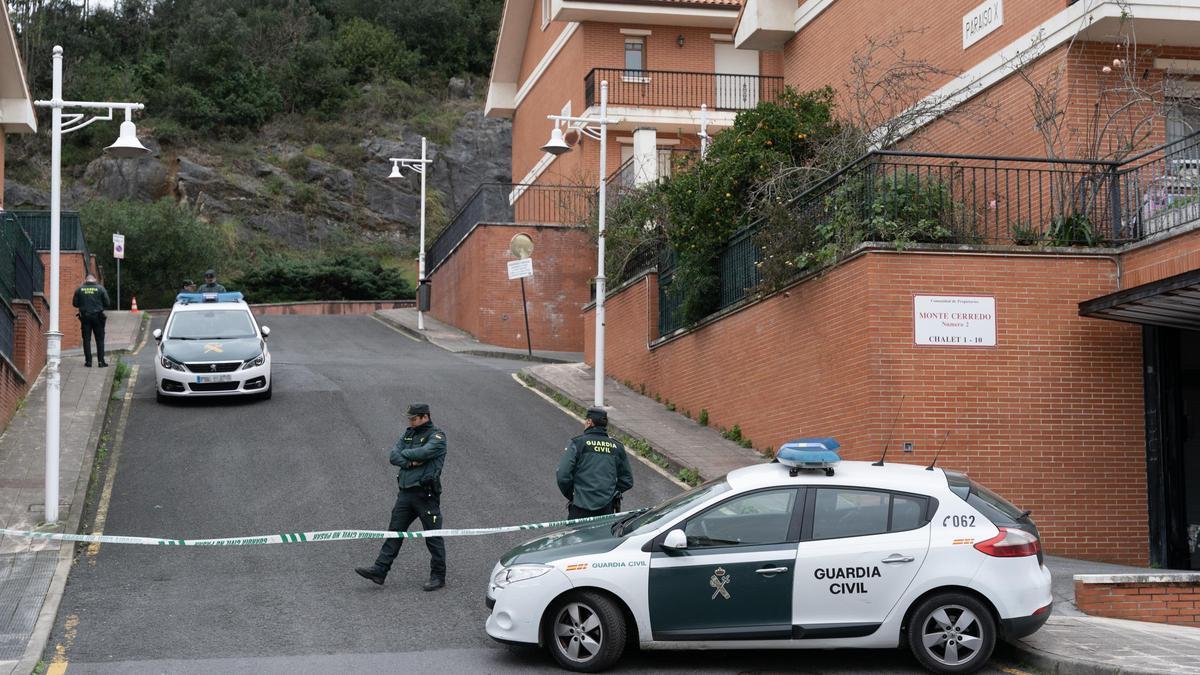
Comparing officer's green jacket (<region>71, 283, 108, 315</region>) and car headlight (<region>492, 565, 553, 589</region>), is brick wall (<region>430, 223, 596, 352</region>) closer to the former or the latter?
officer's green jacket (<region>71, 283, 108, 315</region>)

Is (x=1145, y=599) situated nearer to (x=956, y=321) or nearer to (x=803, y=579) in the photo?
(x=803, y=579)

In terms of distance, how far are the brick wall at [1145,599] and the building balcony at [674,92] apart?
24304 mm

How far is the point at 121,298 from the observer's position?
46531 mm

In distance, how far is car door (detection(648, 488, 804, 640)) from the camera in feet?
27.6

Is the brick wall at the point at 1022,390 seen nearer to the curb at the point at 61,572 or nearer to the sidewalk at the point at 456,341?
the curb at the point at 61,572

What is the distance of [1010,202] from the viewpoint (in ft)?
49.8

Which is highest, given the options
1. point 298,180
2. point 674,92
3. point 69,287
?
point 298,180

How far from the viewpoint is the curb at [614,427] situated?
53.1 feet

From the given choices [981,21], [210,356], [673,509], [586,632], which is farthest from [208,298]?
[586,632]

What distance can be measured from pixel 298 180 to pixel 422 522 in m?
53.0

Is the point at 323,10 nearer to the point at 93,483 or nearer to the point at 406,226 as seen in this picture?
the point at 406,226

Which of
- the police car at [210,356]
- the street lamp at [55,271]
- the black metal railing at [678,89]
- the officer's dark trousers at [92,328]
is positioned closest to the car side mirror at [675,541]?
the street lamp at [55,271]

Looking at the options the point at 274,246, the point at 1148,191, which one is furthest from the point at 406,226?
the point at 1148,191

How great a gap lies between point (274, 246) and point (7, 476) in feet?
146
